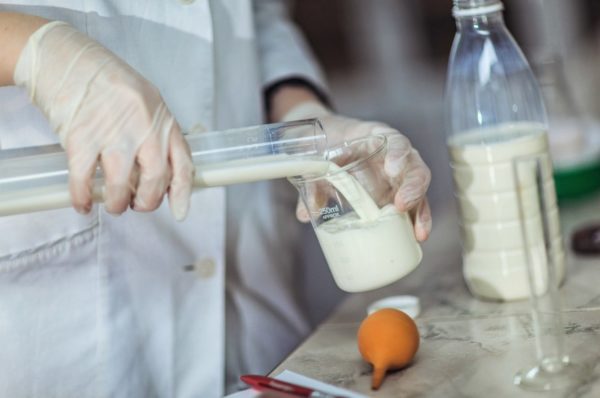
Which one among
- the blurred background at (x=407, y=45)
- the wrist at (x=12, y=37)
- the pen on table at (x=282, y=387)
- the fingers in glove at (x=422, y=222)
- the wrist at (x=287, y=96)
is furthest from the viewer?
the blurred background at (x=407, y=45)

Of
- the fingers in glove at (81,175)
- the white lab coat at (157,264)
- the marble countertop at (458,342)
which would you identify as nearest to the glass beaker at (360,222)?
the marble countertop at (458,342)

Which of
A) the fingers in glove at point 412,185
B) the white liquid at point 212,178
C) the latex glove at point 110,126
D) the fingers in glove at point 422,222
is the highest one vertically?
the latex glove at point 110,126

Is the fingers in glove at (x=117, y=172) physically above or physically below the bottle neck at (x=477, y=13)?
below

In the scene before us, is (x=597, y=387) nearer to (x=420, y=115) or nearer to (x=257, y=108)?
(x=257, y=108)

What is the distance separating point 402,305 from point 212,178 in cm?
44

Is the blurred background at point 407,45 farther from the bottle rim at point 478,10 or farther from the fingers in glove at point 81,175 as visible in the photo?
the fingers in glove at point 81,175

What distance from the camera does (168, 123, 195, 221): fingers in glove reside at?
1.07 m

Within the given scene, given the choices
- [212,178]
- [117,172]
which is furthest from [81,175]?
[212,178]

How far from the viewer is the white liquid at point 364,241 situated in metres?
1.12

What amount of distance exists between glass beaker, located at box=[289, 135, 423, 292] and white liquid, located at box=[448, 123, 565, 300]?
218 mm

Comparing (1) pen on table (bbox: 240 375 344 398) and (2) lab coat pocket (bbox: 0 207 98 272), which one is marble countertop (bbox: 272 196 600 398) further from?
(2) lab coat pocket (bbox: 0 207 98 272)

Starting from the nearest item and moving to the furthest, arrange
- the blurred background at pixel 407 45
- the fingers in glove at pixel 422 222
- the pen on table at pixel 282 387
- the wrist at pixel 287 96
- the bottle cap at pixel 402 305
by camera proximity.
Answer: the pen on table at pixel 282 387, the fingers in glove at pixel 422 222, the bottle cap at pixel 402 305, the wrist at pixel 287 96, the blurred background at pixel 407 45

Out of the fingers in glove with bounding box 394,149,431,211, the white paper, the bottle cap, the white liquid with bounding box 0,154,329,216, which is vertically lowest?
the bottle cap

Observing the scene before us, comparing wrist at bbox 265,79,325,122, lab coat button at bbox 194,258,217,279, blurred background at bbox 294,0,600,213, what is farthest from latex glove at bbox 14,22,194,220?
blurred background at bbox 294,0,600,213
